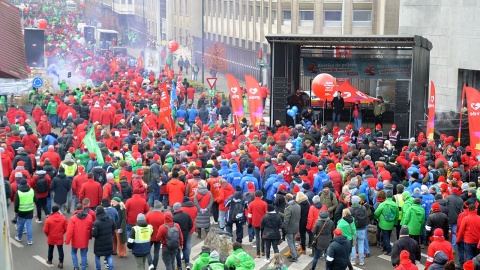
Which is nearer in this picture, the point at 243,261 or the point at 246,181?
the point at 243,261

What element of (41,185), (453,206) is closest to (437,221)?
(453,206)

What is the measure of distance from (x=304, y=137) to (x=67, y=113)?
349 inches

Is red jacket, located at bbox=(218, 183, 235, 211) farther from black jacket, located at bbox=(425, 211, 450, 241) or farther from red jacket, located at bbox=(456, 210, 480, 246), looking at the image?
red jacket, located at bbox=(456, 210, 480, 246)

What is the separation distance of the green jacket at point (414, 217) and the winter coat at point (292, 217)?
2.04 m

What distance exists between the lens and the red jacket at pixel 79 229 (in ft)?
45.3

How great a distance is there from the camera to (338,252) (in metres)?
12.8

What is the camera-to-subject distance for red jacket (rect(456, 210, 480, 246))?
13875 mm

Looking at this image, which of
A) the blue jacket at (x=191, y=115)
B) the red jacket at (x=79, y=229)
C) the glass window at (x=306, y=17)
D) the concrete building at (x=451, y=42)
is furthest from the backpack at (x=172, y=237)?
the glass window at (x=306, y=17)

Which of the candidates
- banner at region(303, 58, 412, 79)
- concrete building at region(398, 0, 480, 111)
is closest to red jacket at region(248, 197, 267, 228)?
banner at region(303, 58, 412, 79)

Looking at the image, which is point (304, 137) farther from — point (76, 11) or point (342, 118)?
point (76, 11)

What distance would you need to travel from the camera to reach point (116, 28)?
8694 centimetres

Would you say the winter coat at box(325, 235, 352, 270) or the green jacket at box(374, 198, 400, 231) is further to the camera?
the green jacket at box(374, 198, 400, 231)

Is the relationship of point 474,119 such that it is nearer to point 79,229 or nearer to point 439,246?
point 439,246

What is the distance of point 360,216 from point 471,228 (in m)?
1.99
